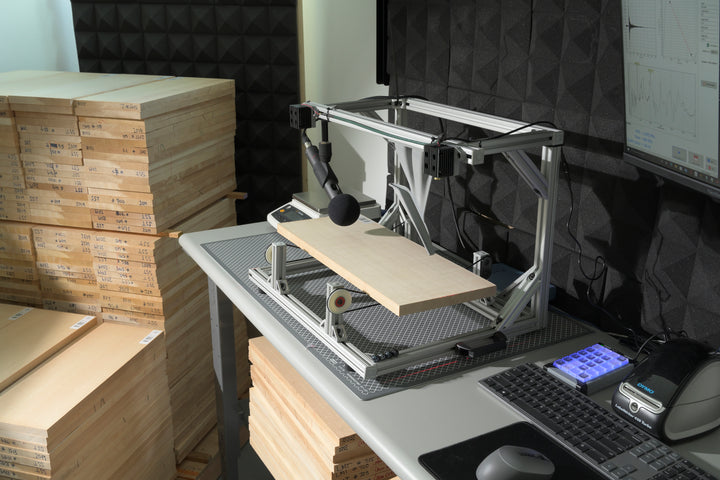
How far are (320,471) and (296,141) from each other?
148 centimetres

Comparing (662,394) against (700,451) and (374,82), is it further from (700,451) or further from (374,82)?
(374,82)

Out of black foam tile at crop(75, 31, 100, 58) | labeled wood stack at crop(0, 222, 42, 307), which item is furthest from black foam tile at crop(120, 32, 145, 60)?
labeled wood stack at crop(0, 222, 42, 307)

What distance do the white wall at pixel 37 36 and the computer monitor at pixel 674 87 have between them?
2.57m

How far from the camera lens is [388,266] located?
150 cm

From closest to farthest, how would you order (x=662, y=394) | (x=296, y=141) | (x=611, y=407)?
1. (x=662, y=394)
2. (x=611, y=407)
3. (x=296, y=141)

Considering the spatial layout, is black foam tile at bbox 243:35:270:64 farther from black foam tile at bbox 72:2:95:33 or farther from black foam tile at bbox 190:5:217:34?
black foam tile at bbox 72:2:95:33

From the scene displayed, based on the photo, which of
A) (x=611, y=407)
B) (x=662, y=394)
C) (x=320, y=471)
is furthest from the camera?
(x=320, y=471)

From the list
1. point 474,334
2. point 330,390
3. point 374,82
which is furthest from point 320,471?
point 374,82

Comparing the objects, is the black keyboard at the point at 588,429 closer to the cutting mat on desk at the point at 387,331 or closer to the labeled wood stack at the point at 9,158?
the cutting mat on desk at the point at 387,331

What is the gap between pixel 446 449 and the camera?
3.77ft

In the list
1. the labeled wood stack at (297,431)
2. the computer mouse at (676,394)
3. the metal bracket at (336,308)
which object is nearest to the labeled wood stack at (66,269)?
the labeled wood stack at (297,431)

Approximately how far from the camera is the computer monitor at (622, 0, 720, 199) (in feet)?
3.61

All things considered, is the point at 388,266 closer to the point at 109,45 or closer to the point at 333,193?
the point at 333,193

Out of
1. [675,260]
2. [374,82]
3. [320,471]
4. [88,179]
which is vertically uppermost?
[374,82]
